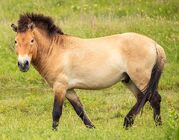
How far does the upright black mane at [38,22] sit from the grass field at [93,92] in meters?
1.70

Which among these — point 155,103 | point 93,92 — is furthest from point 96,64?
point 93,92

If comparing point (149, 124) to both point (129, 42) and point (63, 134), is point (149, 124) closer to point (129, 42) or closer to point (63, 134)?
point (129, 42)

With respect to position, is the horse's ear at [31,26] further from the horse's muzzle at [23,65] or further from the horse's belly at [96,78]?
the horse's belly at [96,78]

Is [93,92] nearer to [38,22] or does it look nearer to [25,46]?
[38,22]

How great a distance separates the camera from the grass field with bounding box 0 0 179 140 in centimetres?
1025

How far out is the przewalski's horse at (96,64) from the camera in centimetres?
1144

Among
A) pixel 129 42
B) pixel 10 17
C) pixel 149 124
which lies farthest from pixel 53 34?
pixel 10 17

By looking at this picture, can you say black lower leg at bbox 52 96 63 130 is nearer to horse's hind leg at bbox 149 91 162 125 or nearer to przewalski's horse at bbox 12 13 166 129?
przewalski's horse at bbox 12 13 166 129

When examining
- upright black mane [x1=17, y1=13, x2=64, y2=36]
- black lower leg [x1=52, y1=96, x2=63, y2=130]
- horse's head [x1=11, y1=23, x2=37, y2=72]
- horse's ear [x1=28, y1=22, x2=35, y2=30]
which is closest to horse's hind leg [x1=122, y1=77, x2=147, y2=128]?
black lower leg [x1=52, y1=96, x2=63, y2=130]

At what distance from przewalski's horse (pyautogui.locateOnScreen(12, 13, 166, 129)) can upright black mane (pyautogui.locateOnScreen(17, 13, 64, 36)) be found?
0.02m

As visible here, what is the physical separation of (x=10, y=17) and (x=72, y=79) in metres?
11.6

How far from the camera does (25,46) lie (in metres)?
11.3

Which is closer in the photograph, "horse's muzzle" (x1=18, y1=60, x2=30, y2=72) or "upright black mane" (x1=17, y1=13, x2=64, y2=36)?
"horse's muzzle" (x1=18, y1=60, x2=30, y2=72)

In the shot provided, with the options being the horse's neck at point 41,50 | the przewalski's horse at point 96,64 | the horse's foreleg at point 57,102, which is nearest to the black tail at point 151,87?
the przewalski's horse at point 96,64
